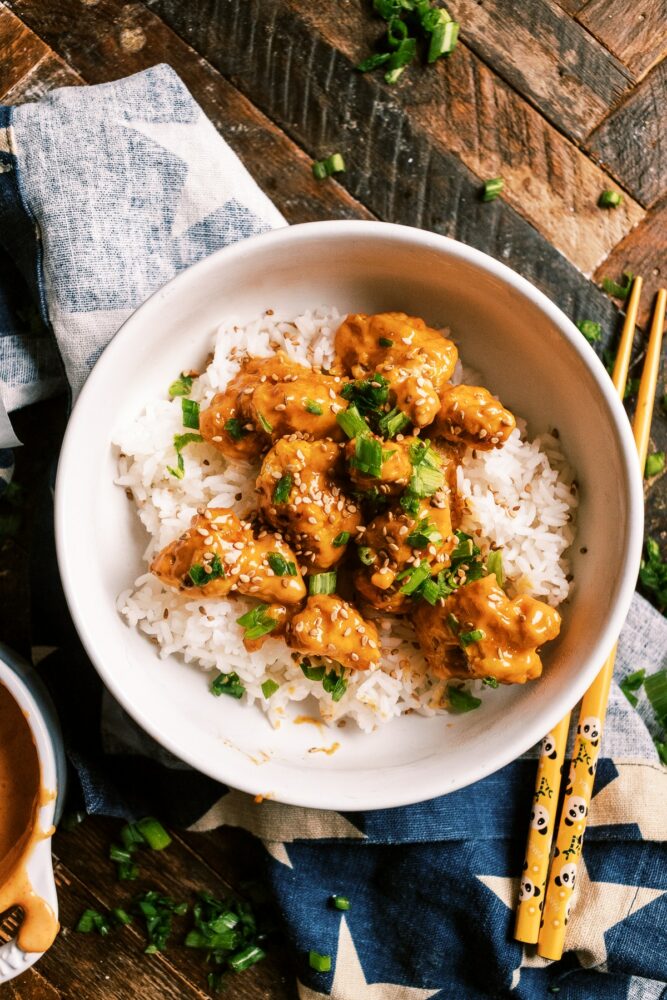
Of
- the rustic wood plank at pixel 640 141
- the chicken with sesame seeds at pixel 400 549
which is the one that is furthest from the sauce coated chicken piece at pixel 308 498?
the rustic wood plank at pixel 640 141

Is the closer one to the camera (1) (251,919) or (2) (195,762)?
(2) (195,762)

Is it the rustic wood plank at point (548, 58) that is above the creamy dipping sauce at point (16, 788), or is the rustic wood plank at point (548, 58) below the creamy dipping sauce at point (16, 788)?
above

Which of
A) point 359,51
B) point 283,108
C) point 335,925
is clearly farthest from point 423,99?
point 335,925

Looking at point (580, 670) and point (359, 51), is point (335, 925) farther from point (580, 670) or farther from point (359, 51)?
point (359, 51)

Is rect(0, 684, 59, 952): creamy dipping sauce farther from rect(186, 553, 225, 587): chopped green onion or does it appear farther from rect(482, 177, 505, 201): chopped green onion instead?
rect(482, 177, 505, 201): chopped green onion

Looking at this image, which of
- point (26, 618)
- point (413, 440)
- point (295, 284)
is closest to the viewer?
point (413, 440)

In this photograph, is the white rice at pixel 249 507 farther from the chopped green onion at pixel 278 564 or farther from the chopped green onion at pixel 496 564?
the chopped green onion at pixel 278 564
